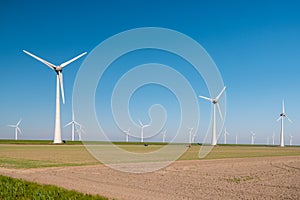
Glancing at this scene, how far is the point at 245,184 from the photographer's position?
2684 centimetres

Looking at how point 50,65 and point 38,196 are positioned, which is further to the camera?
point 50,65

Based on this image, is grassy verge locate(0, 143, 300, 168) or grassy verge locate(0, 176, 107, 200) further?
grassy verge locate(0, 143, 300, 168)

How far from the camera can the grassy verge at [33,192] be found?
17.2 metres

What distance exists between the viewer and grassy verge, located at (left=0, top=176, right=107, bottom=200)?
17156mm

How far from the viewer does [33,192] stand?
18.4m

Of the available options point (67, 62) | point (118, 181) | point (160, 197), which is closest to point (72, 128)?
point (67, 62)

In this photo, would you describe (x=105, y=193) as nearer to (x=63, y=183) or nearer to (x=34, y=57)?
(x=63, y=183)

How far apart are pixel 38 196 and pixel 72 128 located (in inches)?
4413

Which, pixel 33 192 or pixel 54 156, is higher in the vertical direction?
pixel 33 192

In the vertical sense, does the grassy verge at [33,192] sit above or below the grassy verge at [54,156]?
above

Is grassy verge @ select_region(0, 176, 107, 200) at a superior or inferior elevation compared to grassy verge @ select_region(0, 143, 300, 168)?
superior

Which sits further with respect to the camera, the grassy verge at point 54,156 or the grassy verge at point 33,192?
the grassy verge at point 54,156

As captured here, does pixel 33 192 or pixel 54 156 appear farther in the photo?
pixel 54 156

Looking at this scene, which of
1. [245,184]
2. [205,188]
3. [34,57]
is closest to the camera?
[205,188]
